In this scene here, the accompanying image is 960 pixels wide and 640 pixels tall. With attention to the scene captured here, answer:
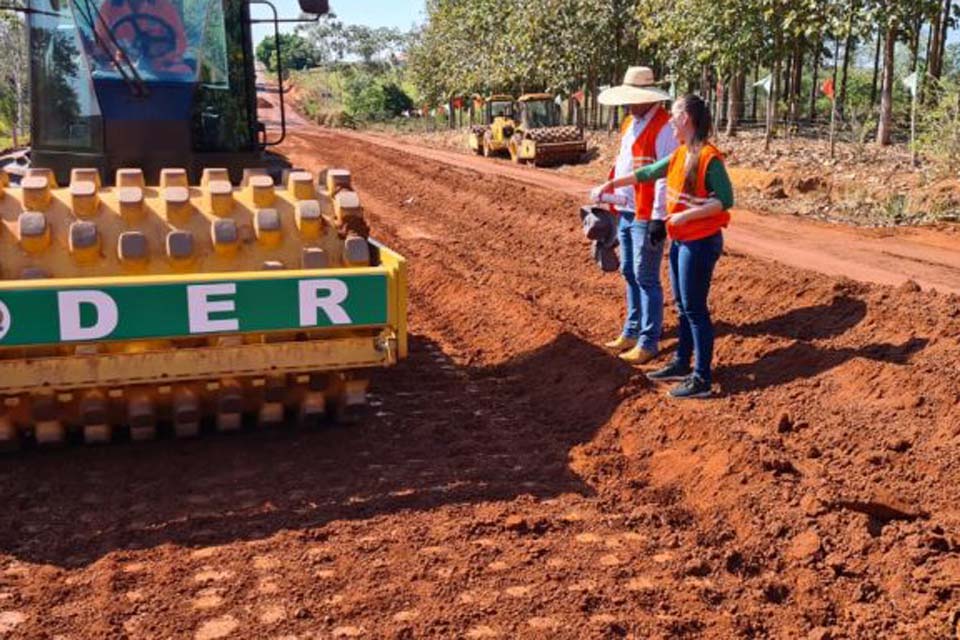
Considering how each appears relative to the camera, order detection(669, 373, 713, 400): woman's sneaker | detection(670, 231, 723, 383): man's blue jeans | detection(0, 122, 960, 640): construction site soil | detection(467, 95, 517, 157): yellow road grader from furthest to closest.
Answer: detection(467, 95, 517, 157): yellow road grader, detection(669, 373, 713, 400): woman's sneaker, detection(670, 231, 723, 383): man's blue jeans, detection(0, 122, 960, 640): construction site soil

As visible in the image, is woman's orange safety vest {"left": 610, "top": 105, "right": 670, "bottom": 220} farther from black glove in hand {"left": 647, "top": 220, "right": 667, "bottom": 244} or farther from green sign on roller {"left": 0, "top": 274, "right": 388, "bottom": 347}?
green sign on roller {"left": 0, "top": 274, "right": 388, "bottom": 347}

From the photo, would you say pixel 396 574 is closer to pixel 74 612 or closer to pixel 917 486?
pixel 74 612

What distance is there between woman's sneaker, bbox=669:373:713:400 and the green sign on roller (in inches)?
79.2

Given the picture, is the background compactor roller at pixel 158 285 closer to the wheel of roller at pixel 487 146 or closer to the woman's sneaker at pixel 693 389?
the woman's sneaker at pixel 693 389

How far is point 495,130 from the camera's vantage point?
3098cm

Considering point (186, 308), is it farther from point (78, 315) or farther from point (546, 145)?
point (546, 145)

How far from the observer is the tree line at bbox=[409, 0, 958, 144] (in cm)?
1894

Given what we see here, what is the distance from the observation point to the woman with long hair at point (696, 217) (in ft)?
17.5

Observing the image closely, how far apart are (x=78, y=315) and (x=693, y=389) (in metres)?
3.36

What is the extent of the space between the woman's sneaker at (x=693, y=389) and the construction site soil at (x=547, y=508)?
0.58ft

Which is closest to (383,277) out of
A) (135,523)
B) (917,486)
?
(135,523)

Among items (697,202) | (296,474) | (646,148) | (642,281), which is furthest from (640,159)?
(296,474)

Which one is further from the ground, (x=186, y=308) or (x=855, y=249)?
(x=186, y=308)

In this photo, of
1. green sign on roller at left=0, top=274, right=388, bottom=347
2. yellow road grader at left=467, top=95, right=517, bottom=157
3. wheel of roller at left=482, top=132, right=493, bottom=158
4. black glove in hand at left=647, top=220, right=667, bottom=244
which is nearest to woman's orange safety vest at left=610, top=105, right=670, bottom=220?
black glove in hand at left=647, top=220, right=667, bottom=244
